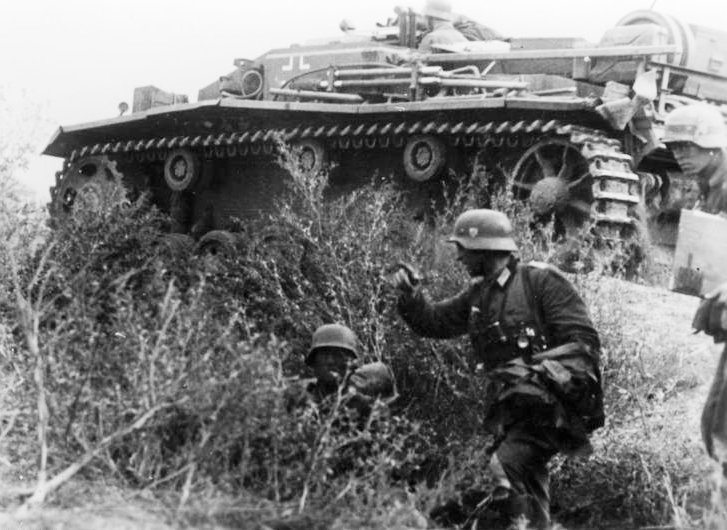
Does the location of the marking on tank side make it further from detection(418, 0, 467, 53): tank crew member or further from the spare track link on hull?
detection(418, 0, 467, 53): tank crew member

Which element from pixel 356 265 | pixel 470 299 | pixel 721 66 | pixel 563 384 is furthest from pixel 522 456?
pixel 721 66

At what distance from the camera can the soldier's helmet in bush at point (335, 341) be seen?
7.21m

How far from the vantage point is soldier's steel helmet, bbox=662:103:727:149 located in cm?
560

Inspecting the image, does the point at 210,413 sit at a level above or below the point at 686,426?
above

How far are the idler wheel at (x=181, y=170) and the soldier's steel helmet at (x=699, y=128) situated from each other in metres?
10.1

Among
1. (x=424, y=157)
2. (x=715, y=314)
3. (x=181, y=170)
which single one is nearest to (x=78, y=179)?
(x=181, y=170)

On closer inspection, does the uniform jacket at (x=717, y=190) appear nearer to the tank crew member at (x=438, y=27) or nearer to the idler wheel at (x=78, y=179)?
the tank crew member at (x=438, y=27)

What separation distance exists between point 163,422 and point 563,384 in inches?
69.1

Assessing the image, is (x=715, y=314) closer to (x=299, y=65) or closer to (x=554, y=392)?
(x=554, y=392)

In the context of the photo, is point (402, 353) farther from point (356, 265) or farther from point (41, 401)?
point (41, 401)

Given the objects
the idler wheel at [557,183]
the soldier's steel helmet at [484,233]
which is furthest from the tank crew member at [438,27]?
the soldier's steel helmet at [484,233]

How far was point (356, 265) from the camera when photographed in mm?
8773

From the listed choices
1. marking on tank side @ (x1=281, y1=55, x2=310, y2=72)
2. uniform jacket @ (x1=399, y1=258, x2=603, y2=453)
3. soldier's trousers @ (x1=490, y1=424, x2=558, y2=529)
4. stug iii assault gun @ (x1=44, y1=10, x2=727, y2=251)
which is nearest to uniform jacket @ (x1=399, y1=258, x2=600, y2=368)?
uniform jacket @ (x1=399, y1=258, x2=603, y2=453)

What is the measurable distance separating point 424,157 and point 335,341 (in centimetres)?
571
